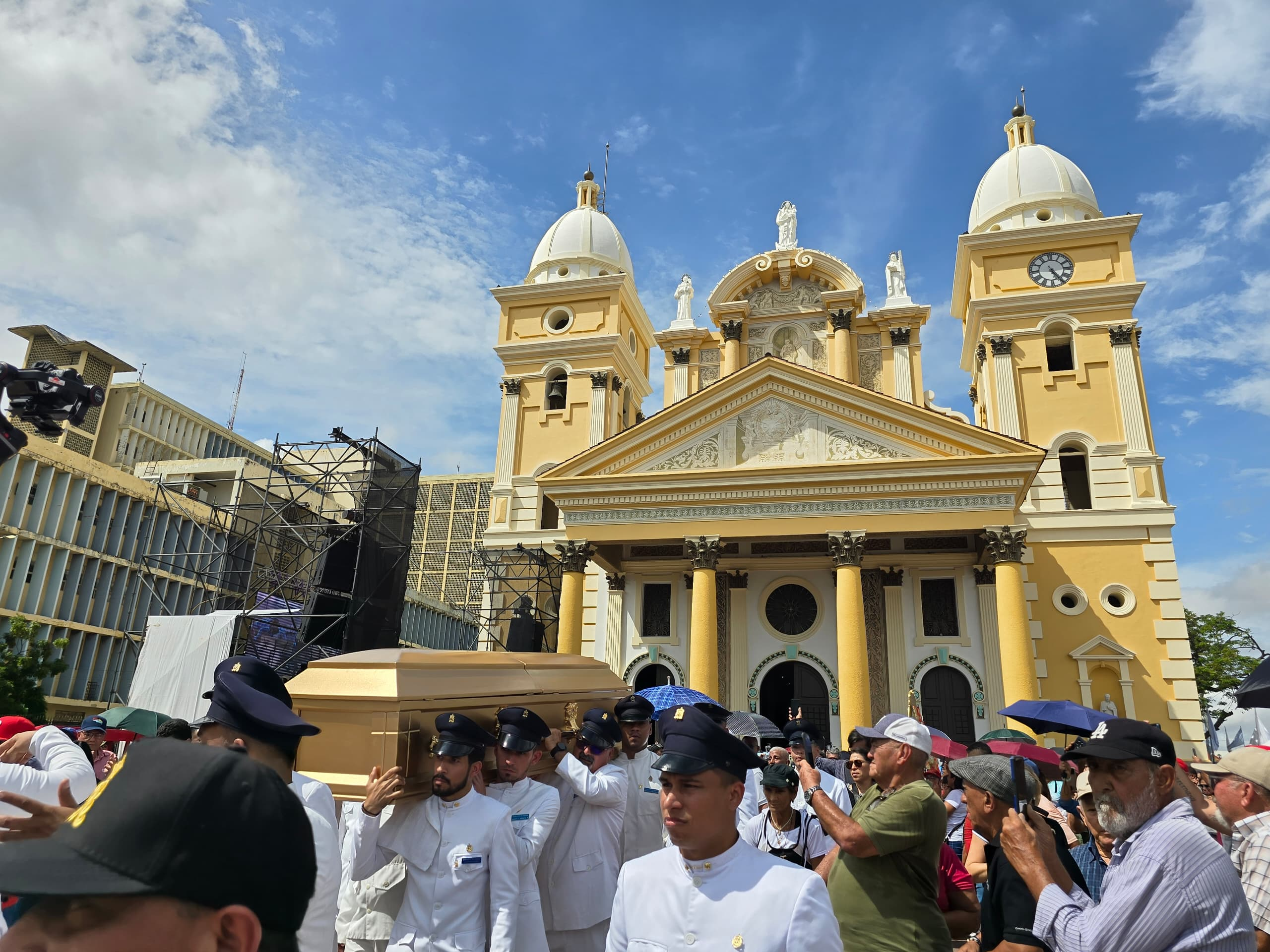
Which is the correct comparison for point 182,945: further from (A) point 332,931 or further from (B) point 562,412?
(B) point 562,412

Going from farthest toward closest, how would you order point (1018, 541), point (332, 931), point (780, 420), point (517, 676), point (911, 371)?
point (911, 371) < point (780, 420) < point (1018, 541) < point (517, 676) < point (332, 931)

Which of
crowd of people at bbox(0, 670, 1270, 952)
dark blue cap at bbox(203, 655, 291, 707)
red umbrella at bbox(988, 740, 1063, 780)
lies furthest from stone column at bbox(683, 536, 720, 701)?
dark blue cap at bbox(203, 655, 291, 707)

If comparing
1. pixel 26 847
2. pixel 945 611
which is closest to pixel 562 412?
pixel 945 611

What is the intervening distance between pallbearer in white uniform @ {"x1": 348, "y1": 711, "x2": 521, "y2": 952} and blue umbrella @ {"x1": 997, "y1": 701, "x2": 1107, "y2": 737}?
927 centimetres

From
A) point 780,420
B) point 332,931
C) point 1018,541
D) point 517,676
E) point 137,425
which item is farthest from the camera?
point 137,425

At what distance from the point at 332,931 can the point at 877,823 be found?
2.28m

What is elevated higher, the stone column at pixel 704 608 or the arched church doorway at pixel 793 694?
the stone column at pixel 704 608

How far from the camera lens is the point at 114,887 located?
1102 mm

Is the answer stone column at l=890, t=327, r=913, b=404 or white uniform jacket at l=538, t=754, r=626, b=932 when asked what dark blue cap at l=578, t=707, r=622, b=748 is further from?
stone column at l=890, t=327, r=913, b=404

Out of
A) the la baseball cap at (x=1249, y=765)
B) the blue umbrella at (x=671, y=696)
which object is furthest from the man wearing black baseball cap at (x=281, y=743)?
the blue umbrella at (x=671, y=696)

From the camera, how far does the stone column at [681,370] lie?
25.6 meters

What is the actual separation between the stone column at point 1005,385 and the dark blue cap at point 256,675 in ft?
66.9

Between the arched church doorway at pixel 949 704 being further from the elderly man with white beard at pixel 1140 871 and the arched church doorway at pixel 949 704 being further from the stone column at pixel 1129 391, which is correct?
the elderly man with white beard at pixel 1140 871

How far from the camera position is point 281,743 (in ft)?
10.4
